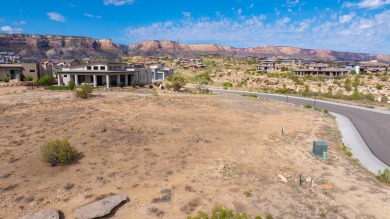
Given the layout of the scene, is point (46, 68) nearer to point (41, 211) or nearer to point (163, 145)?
point (163, 145)

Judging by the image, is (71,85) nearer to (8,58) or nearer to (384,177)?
(384,177)

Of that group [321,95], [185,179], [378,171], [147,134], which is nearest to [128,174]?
[185,179]

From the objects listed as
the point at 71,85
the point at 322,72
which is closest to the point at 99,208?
the point at 71,85

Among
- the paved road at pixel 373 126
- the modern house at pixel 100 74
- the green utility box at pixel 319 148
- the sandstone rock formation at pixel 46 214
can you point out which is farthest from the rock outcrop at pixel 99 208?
the modern house at pixel 100 74

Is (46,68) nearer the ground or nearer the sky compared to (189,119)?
nearer the sky

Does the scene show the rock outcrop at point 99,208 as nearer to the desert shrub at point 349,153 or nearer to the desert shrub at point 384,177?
the desert shrub at point 384,177
